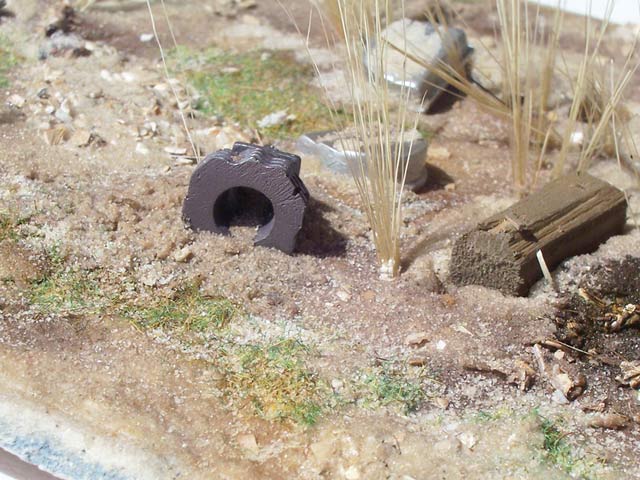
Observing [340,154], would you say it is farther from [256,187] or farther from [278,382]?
[278,382]

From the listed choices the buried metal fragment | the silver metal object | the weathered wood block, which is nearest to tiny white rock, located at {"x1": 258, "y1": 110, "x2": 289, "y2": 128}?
the silver metal object

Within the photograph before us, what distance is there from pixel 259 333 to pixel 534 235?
31.0 inches

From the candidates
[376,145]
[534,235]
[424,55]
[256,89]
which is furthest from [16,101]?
[534,235]

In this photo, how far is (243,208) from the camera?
2.62 meters

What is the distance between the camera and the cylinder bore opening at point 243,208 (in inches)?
101

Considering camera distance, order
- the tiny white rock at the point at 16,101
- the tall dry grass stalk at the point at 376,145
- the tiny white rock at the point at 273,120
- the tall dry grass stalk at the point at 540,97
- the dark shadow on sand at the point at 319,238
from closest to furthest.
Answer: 1. the tall dry grass stalk at the point at 376,145
2. the dark shadow on sand at the point at 319,238
3. the tall dry grass stalk at the point at 540,97
4. the tiny white rock at the point at 16,101
5. the tiny white rock at the point at 273,120

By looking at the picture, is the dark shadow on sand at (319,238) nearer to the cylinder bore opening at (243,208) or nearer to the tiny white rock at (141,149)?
the cylinder bore opening at (243,208)

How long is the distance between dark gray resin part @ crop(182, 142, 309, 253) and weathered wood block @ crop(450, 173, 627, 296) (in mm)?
456

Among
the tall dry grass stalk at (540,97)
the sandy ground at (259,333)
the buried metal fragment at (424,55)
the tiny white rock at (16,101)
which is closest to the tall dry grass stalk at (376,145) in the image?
the sandy ground at (259,333)

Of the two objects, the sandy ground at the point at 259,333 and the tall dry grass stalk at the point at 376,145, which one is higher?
the tall dry grass stalk at the point at 376,145

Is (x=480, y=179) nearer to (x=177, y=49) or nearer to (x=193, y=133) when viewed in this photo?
(x=193, y=133)

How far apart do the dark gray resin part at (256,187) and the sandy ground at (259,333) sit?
0.18 ft

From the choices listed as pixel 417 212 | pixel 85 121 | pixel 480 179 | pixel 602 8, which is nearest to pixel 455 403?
pixel 417 212

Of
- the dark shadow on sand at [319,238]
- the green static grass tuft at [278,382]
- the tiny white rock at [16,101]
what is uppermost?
the tiny white rock at [16,101]
